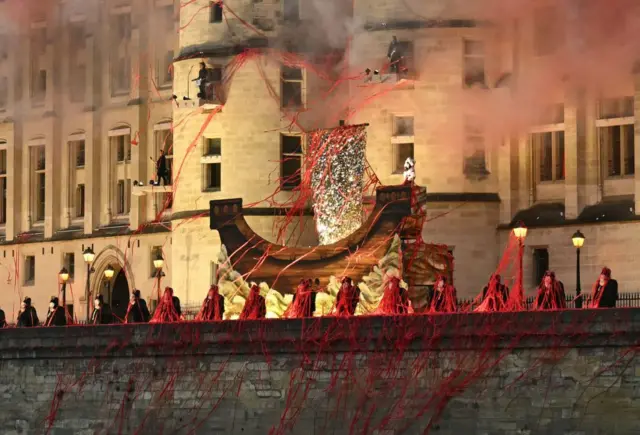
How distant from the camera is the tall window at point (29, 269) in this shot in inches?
3760

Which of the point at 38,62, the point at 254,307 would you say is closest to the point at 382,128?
the point at 254,307

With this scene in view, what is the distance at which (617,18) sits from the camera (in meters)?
73.0

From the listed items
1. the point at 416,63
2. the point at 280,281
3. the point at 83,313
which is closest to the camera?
the point at 280,281

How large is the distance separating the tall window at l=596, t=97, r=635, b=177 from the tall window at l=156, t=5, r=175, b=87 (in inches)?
722

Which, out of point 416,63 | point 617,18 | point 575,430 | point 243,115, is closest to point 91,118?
point 243,115

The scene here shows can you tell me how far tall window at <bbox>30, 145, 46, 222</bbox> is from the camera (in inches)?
3797

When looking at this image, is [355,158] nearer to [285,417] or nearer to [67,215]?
[285,417]

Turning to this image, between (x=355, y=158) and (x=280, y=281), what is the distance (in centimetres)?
406

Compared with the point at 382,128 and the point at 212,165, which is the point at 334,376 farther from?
the point at 212,165

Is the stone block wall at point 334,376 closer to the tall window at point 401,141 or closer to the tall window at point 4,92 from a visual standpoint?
the tall window at point 401,141

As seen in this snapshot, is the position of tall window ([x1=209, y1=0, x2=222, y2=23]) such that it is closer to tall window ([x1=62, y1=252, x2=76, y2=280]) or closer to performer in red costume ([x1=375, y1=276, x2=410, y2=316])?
tall window ([x1=62, y1=252, x2=76, y2=280])

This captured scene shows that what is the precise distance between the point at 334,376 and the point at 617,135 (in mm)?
14364

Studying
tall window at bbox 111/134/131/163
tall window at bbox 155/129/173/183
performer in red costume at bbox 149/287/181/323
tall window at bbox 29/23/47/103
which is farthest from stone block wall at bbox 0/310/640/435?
tall window at bbox 29/23/47/103

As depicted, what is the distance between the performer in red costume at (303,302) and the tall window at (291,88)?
522 inches
